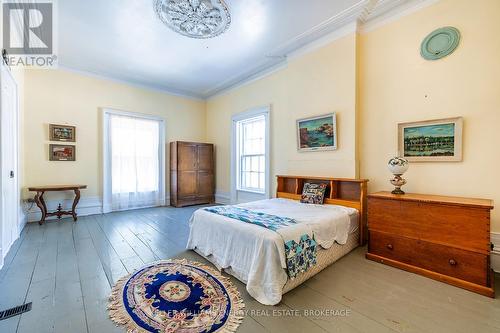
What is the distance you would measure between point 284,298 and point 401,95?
2.78 metres

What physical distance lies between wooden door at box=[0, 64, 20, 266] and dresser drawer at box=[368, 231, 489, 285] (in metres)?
4.01

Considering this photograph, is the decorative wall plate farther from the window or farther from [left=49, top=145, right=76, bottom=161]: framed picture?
[left=49, top=145, right=76, bottom=161]: framed picture

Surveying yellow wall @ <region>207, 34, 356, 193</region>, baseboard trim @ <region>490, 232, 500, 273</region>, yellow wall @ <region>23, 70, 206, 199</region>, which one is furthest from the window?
baseboard trim @ <region>490, 232, 500, 273</region>

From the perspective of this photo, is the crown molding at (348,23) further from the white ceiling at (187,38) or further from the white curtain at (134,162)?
the white curtain at (134,162)

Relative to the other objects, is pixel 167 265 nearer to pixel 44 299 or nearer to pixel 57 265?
pixel 44 299

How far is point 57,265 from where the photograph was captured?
2.36m

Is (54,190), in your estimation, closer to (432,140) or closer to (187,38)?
(187,38)

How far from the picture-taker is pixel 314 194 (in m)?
3.30

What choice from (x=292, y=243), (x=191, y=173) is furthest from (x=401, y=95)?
(x=191, y=173)

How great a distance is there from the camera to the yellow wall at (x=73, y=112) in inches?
161

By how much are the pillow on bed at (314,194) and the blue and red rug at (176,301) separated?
171cm

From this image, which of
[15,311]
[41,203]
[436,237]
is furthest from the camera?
[41,203]

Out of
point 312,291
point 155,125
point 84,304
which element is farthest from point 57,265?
point 155,125

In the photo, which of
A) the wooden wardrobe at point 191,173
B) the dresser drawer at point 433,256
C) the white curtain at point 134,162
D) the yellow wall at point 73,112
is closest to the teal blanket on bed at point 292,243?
the dresser drawer at point 433,256
